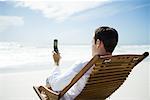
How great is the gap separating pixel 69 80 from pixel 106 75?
31 centimetres

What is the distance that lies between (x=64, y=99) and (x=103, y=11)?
10.1 m

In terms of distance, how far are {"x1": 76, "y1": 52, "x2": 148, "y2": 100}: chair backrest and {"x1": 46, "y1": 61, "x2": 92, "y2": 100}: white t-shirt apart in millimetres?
47

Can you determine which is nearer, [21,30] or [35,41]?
[21,30]

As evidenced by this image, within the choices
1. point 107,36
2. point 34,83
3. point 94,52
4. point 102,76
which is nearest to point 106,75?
point 102,76

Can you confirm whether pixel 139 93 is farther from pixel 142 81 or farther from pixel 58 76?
pixel 58 76

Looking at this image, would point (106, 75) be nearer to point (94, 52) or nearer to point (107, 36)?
point (94, 52)

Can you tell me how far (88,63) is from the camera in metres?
2.80

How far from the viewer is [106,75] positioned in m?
3.08

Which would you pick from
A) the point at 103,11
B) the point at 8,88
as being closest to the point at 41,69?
the point at 8,88

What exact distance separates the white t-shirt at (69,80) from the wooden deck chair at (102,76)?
0.04 m

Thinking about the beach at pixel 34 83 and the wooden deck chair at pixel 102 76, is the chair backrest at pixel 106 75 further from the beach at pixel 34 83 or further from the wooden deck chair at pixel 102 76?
the beach at pixel 34 83

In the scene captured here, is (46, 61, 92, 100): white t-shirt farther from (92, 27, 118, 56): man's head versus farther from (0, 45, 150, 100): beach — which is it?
(0, 45, 150, 100): beach

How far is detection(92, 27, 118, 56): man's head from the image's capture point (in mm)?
2977

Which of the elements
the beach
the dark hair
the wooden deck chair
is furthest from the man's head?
the beach
